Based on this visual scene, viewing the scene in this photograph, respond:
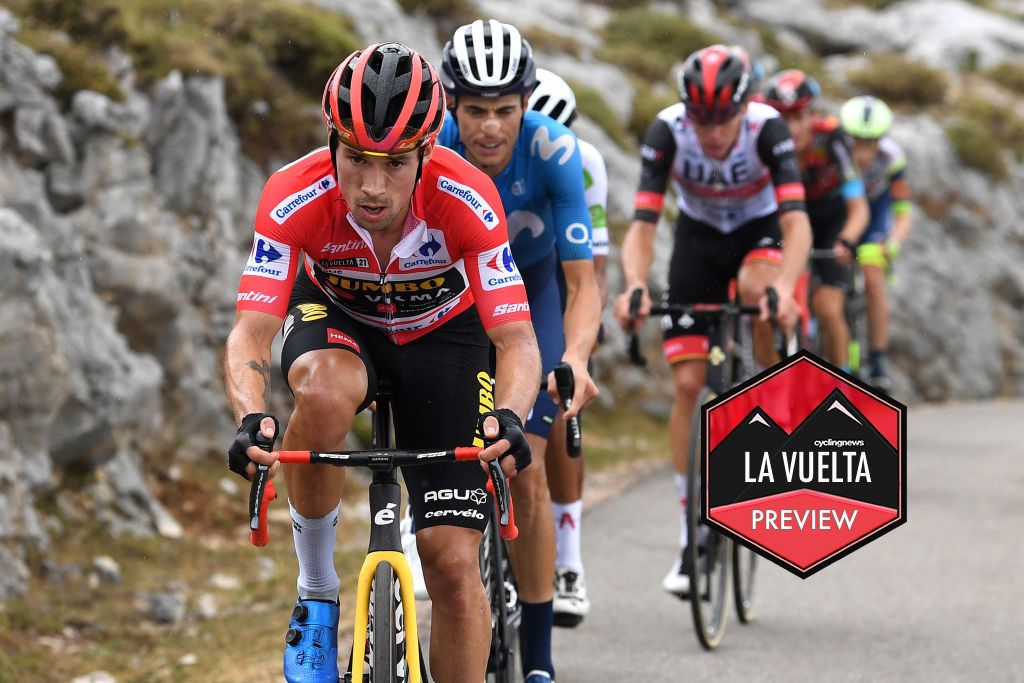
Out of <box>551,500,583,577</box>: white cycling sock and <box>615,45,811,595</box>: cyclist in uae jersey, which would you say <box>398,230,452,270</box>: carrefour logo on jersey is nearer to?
<box>551,500,583,577</box>: white cycling sock

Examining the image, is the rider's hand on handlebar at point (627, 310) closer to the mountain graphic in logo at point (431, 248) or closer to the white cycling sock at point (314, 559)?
the mountain graphic in logo at point (431, 248)

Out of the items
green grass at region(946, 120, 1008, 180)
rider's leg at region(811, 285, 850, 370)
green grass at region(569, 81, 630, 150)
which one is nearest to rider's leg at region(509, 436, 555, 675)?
rider's leg at region(811, 285, 850, 370)

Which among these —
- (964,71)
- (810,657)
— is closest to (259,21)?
(810,657)

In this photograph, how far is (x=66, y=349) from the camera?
8133 millimetres

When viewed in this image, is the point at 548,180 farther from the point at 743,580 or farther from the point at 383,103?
the point at 743,580

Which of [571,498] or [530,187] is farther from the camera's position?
[571,498]

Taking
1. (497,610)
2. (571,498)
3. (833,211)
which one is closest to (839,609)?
(571,498)

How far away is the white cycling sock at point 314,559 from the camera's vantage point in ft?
13.6

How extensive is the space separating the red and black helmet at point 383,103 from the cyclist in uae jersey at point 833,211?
735 centimetres

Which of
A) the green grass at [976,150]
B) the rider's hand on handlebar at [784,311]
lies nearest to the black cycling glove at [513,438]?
the rider's hand on handlebar at [784,311]

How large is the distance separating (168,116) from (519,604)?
6.53m

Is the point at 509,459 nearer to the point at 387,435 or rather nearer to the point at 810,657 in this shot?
the point at 387,435

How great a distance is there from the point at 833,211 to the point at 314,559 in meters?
8.45

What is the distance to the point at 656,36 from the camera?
27812mm
